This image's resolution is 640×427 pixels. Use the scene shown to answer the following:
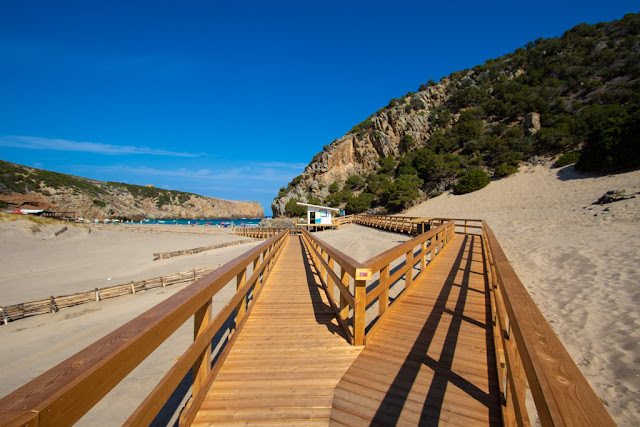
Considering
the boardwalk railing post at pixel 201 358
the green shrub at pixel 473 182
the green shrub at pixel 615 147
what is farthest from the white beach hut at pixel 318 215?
the boardwalk railing post at pixel 201 358

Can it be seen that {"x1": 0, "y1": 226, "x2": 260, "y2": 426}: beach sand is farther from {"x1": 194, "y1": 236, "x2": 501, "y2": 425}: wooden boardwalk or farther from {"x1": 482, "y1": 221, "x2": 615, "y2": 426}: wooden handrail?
{"x1": 482, "y1": 221, "x2": 615, "y2": 426}: wooden handrail

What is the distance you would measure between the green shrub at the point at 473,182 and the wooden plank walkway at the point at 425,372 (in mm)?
36753

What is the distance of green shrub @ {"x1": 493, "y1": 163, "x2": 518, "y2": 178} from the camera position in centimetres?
3625

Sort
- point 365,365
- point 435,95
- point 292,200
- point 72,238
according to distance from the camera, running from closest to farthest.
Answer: point 365,365, point 72,238, point 292,200, point 435,95

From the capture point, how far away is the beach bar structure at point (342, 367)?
3.46 ft

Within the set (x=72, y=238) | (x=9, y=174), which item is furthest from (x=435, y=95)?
(x=9, y=174)

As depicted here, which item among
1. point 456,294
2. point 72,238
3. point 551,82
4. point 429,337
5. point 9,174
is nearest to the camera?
point 429,337

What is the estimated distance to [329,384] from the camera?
2631 millimetres

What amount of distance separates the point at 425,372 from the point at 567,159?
134 ft

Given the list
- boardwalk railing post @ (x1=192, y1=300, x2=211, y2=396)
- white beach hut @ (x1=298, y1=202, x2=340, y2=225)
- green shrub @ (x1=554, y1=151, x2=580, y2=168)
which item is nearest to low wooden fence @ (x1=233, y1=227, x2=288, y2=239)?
white beach hut @ (x1=298, y1=202, x2=340, y2=225)

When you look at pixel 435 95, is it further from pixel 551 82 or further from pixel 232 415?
pixel 232 415

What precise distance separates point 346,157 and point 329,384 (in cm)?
6878

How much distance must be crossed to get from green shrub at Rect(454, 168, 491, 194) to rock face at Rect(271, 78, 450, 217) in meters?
25.7

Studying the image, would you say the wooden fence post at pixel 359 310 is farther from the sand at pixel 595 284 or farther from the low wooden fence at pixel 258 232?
the low wooden fence at pixel 258 232
